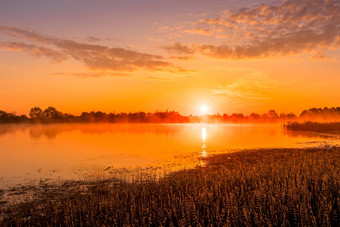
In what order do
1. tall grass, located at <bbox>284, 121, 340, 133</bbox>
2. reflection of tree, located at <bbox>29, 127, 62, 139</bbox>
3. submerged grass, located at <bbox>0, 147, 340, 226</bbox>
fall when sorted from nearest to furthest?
submerged grass, located at <bbox>0, 147, 340, 226</bbox>, reflection of tree, located at <bbox>29, 127, 62, 139</bbox>, tall grass, located at <bbox>284, 121, 340, 133</bbox>

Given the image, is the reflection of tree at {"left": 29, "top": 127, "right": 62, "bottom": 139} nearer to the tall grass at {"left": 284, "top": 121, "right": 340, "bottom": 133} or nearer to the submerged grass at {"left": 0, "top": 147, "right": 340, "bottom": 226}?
the submerged grass at {"left": 0, "top": 147, "right": 340, "bottom": 226}

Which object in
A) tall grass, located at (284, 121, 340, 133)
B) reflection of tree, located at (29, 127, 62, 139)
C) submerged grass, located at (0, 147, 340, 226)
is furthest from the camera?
tall grass, located at (284, 121, 340, 133)

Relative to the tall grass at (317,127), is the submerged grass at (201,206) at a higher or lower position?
lower

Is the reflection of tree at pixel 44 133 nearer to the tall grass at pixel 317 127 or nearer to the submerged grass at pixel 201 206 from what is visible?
the submerged grass at pixel 201 206

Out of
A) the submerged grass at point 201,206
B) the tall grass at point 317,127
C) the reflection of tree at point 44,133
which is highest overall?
the tall grass at point 317,127

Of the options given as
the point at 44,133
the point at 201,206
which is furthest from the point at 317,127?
the point at 44,133

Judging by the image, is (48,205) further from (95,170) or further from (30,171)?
(30,171)

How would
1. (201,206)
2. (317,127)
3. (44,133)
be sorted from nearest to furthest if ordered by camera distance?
(201,206) < (44,133) < (317,127)

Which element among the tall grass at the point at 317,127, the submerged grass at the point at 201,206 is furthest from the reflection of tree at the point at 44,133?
the tall grass at the point at 317,127

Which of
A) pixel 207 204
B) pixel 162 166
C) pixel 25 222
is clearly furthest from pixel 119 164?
pixel 207 204

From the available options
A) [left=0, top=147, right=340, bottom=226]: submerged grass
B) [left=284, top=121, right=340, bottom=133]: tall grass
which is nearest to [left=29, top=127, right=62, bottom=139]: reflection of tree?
[left=0, top=147, right=340, bottom=226]: submerged grass

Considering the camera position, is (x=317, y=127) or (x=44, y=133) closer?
(x=44, y=133)

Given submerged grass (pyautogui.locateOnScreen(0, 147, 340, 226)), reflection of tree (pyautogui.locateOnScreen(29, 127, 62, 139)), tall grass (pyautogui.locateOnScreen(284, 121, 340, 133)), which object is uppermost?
tall grass (pyautogui.locateOnScreen(284, 121, 340, 133))

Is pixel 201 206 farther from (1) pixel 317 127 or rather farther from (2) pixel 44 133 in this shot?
(1) pixel 317 127
